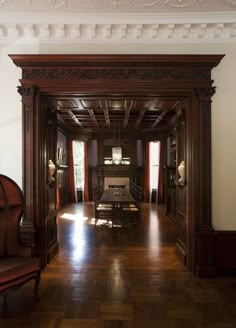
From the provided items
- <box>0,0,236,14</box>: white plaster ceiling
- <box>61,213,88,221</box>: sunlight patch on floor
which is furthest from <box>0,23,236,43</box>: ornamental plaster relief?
<box>61,213,88,221</box>: sunlight patch on floor

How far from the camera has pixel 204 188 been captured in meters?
3.48

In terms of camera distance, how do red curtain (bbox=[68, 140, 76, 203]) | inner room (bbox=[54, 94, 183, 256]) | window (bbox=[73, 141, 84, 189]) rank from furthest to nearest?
1. window (bbox=[73, 141, 84, 189])
2. red curtain (bbox=[68, 140, 76, 203])
3. inner room (bbox=[54, 94, 183, 256])

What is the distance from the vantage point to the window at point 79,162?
36.9ft

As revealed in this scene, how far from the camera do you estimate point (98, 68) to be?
350cm

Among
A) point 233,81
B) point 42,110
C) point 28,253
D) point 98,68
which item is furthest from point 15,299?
point 233,81

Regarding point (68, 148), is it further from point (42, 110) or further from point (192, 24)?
point (192, 24)

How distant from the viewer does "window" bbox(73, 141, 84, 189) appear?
1124 cm

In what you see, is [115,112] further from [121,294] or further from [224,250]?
[121,294]

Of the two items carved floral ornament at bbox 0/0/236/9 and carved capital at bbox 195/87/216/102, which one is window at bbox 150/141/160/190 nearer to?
carved capital at bbox 195/87/216/102

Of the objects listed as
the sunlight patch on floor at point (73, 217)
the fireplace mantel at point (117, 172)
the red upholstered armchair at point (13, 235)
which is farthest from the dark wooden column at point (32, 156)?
the fireplace mantel at point (117, 172)

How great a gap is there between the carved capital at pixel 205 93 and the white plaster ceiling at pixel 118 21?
2.28 feet

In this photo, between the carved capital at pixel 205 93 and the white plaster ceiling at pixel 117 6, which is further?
the carved capital at pixel 205 93

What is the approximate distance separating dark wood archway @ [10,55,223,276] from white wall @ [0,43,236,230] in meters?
0.14

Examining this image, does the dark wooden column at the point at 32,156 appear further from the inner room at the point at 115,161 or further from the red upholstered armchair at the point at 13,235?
the inner room at the point at 115,161
